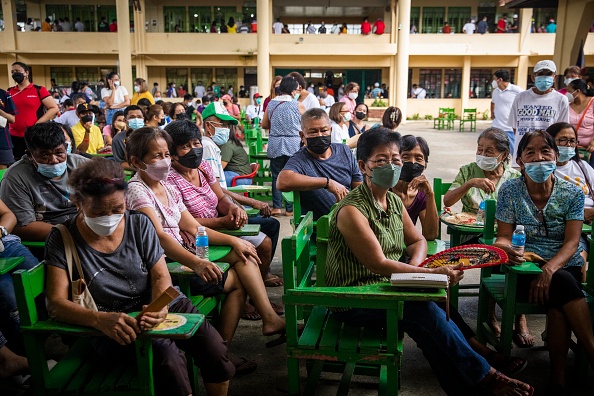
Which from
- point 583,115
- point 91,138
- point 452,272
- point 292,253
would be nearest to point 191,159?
point 292,253

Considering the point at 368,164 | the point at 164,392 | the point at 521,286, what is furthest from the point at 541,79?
the point at 164,392

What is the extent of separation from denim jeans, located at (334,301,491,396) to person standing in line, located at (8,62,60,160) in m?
5.50

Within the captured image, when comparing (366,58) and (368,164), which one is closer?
(368,164)

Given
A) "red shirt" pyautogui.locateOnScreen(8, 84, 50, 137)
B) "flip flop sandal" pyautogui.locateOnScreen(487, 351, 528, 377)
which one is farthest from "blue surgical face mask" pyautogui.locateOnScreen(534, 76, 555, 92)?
"red shirt" pyautogui.locateOnScreen(8, 84, 50, 137)

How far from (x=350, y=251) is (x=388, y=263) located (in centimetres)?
21

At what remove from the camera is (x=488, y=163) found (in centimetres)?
385

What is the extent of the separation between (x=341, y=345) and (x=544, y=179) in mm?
1595

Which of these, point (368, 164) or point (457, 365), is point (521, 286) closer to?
point (457, 365)

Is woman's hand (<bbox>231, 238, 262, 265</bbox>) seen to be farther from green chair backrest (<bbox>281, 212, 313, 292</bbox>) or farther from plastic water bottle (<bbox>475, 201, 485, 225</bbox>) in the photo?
plastic water bottle (<bbox>475, 201, 485, 225</bbox>)

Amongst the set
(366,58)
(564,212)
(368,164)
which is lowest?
(564,212)

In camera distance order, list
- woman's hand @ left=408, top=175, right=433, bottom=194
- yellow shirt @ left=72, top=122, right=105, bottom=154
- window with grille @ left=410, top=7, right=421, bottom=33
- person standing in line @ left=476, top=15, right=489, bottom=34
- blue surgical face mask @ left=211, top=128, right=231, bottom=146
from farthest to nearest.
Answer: window with grille @ left=410, top=7, right=421, bottom=33
person standing in line @ left=476, top=15, right=489, bottom=34
yellow shirt @ left=72, top=122, right=105, bottom=154
blue surgical face mask @ left=211, top=128, right=231, bottom=146
woman's hand @ left=408, top=175, right=433, bottom=194

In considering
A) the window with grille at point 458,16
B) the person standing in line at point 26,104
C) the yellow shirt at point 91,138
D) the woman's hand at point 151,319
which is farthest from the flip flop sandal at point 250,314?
the window with grille at point 458,16

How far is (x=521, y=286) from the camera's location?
3.02 metres

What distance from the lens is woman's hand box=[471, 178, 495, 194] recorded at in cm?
375
